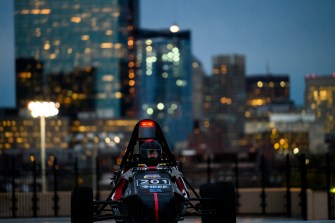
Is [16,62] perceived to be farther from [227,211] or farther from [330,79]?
[227,211]

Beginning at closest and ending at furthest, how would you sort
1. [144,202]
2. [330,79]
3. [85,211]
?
[144,202] < [85,211] < [330,79]

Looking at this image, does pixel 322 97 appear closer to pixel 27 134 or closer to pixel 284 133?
pixel 284 133

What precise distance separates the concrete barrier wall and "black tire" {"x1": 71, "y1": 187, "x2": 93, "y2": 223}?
13.7 m

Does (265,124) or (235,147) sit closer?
(265,124)

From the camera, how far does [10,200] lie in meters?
28.4

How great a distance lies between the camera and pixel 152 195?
12.5m

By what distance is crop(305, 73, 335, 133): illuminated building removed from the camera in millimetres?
149262

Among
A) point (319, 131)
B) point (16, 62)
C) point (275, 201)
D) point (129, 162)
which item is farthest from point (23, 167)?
point (16, 62)

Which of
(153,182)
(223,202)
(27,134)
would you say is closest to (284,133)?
(27,134)

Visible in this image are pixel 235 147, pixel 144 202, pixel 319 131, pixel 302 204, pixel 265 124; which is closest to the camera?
pixel 144 202

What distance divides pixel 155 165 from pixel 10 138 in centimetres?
13143

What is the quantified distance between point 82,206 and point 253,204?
15.3 meters

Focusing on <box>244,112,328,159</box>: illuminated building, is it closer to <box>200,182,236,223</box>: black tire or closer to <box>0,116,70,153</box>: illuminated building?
<box>0,116,70,153</box>: illuminated building

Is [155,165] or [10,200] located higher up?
[155,165]
